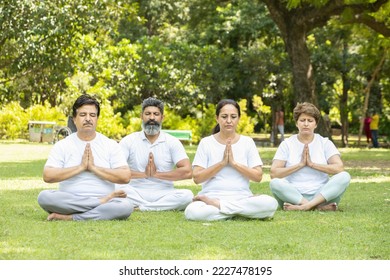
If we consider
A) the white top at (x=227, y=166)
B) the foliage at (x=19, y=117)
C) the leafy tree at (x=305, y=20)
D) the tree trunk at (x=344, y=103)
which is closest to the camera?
the white top at (x=227, y=166)

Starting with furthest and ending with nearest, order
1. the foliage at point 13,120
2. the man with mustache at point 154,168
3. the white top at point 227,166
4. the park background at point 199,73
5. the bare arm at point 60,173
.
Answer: the foliage at point 13,120 → the park background at point 199,73 → the man with mustache at point 154,168 → the white top at point 227,166 → the bare arm at point 60,173

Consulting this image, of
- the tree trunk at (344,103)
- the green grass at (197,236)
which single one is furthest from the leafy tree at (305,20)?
the tree trunk at (344,103)

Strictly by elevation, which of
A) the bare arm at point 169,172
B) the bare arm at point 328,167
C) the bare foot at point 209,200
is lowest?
the bare foot at point 209,200

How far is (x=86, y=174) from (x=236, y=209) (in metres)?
1.70

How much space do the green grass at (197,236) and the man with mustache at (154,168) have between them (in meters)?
0.34

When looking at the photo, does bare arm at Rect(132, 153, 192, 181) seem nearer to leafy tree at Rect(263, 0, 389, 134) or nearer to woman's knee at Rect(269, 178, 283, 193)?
woman's knee at Rect(269, 178, 283, 193)

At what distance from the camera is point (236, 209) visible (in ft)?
31.7

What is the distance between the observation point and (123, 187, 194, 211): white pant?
424 inches

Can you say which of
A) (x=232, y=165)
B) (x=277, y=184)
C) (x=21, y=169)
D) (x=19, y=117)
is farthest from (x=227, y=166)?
(x=19, y=117)

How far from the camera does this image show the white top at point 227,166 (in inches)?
389

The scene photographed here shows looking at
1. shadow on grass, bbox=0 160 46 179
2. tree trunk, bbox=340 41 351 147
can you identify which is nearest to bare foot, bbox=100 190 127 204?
shadow on grass, bbox=0 160 46 179

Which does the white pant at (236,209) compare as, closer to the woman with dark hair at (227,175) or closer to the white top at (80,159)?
the woman with dark hair at (227,175)
